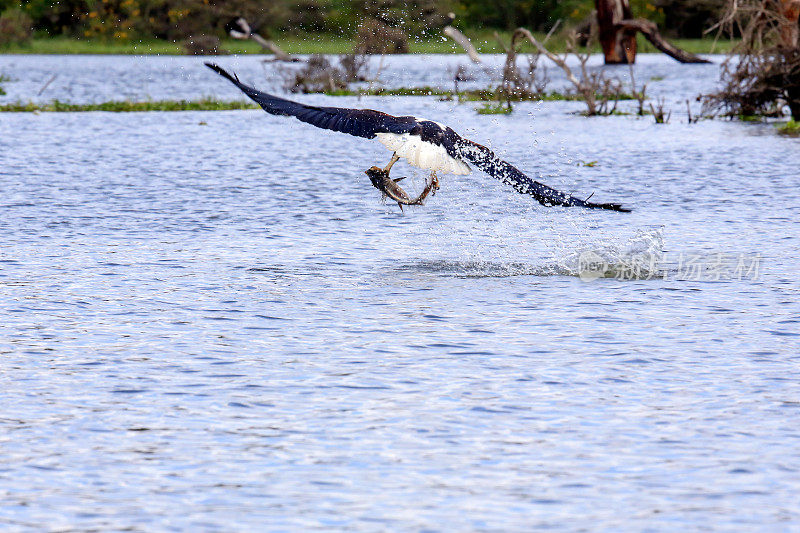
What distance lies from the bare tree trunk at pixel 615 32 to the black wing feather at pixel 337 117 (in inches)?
2015

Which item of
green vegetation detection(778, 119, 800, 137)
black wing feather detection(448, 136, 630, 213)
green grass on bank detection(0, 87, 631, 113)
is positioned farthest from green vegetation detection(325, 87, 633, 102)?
black wing feather detection(448, 136, 630, 213)

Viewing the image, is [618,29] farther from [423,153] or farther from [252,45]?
[423,153]

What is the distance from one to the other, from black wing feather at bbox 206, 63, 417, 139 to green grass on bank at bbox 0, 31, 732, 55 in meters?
74.2

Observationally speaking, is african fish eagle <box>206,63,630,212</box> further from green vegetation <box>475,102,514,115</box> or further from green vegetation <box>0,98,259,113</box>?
green vegetation <box>0,98,259,113</box>

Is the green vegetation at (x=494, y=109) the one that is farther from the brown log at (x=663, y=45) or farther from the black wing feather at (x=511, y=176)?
the black wing feather at (x=511, y=176)

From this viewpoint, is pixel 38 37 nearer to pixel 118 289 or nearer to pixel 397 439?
pixel 118 289

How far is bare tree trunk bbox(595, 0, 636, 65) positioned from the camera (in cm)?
6362

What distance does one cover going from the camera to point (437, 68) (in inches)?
3157

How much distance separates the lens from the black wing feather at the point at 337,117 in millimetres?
13055

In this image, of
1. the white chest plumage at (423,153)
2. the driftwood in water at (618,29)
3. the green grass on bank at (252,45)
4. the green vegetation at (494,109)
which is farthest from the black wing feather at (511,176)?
the green grass on bank at (252,45)

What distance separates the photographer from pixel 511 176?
12836mm

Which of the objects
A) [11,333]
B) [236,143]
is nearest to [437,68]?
[236,143]

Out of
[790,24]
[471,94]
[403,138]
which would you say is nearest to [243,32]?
[403,138]

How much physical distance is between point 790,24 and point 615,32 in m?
30.5
